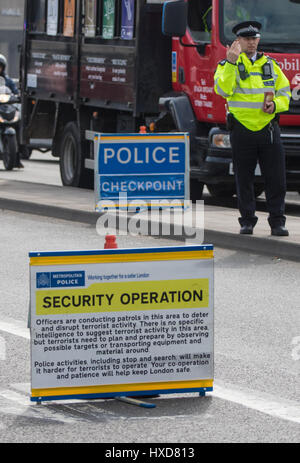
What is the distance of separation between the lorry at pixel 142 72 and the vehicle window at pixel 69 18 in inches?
0.6

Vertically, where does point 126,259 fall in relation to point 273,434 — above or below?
above

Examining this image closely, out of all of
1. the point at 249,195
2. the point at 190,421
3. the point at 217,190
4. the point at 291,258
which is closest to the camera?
the point at 190,421

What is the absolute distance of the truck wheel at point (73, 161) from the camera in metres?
19.0

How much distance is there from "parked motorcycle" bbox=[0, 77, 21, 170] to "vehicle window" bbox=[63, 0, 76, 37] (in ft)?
10.8

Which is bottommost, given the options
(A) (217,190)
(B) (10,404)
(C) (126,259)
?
(A) (217,190)

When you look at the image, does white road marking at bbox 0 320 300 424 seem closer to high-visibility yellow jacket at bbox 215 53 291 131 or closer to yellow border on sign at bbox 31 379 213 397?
yellow border on sign at bbox 31 379 213 397

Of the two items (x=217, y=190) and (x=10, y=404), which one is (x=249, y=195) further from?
(x=10, y=404)

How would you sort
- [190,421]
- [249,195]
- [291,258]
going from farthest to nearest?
[249,195]
[291,258]
[190,421]

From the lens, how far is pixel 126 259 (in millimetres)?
6273

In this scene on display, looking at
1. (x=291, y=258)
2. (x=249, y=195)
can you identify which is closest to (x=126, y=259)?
(x=291, y=258)

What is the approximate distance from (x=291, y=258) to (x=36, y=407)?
5918 mm

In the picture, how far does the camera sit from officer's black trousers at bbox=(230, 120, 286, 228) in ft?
40.8

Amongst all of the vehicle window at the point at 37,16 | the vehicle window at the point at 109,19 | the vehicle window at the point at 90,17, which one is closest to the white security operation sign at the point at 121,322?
the vehicle window at the point at 109,19

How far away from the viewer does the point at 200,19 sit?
16.3m
